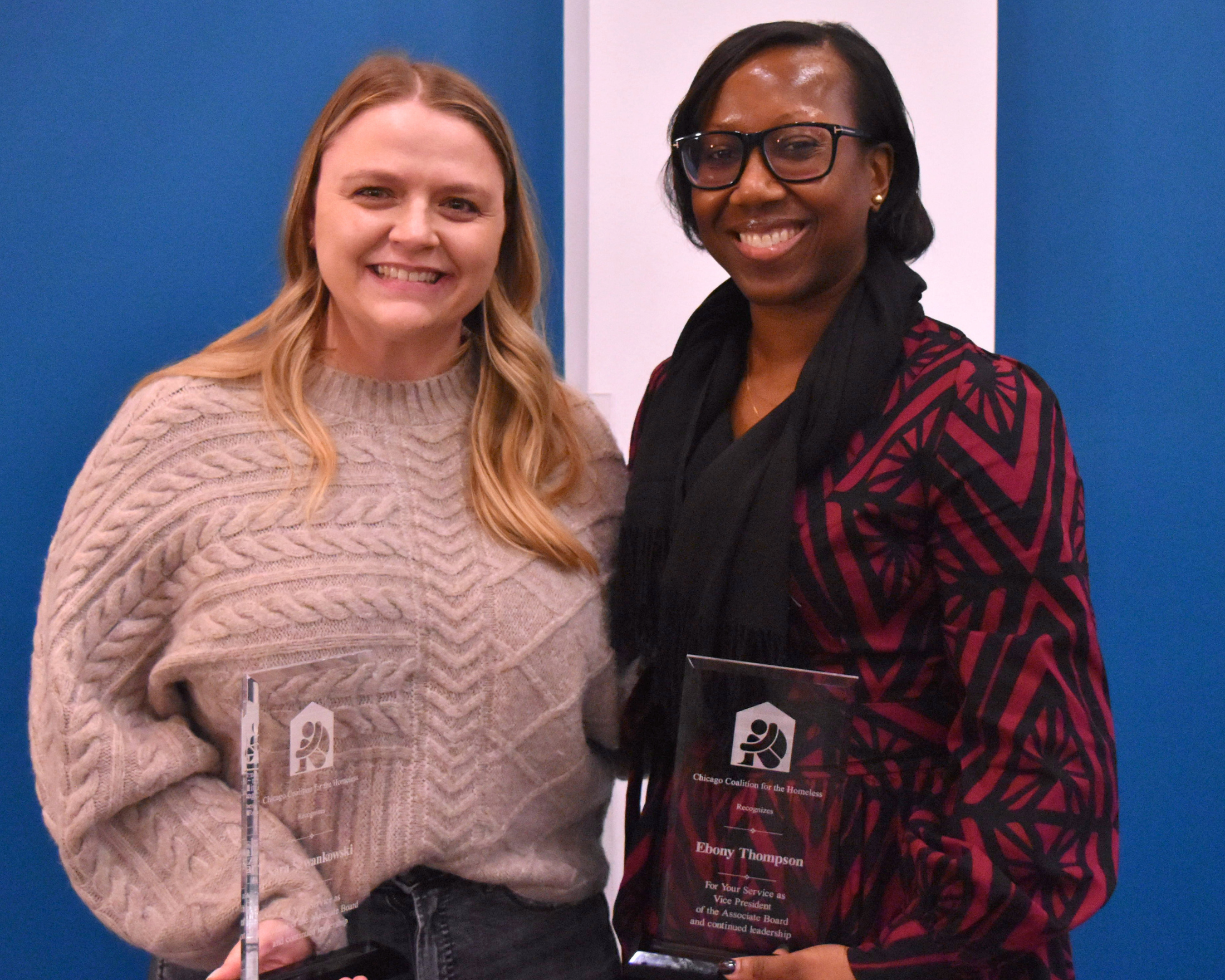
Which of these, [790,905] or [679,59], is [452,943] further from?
[679,59]

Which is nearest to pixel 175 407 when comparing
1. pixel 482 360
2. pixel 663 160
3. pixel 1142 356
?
pixel 482 360

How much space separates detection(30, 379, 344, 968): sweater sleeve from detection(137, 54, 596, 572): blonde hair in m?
0.15

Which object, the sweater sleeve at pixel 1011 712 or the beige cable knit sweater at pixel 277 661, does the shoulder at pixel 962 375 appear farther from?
the beige cable knit sweater at pixel 277 661

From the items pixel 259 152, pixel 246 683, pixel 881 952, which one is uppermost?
A: pixel 259 152

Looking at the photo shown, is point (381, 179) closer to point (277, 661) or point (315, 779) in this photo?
point (277, 661)

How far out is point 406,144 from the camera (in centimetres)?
147

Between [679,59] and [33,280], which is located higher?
[679,59]

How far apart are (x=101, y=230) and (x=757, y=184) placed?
3.67 ft

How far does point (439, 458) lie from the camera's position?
1568mm

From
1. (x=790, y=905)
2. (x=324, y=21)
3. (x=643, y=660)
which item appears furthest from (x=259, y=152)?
(x=790, y=905)

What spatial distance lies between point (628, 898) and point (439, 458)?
679 millimetres

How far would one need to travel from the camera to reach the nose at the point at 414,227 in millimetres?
1447

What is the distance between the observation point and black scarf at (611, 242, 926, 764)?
4.21 ft

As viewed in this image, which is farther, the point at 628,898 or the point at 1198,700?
the point at 1198,700
